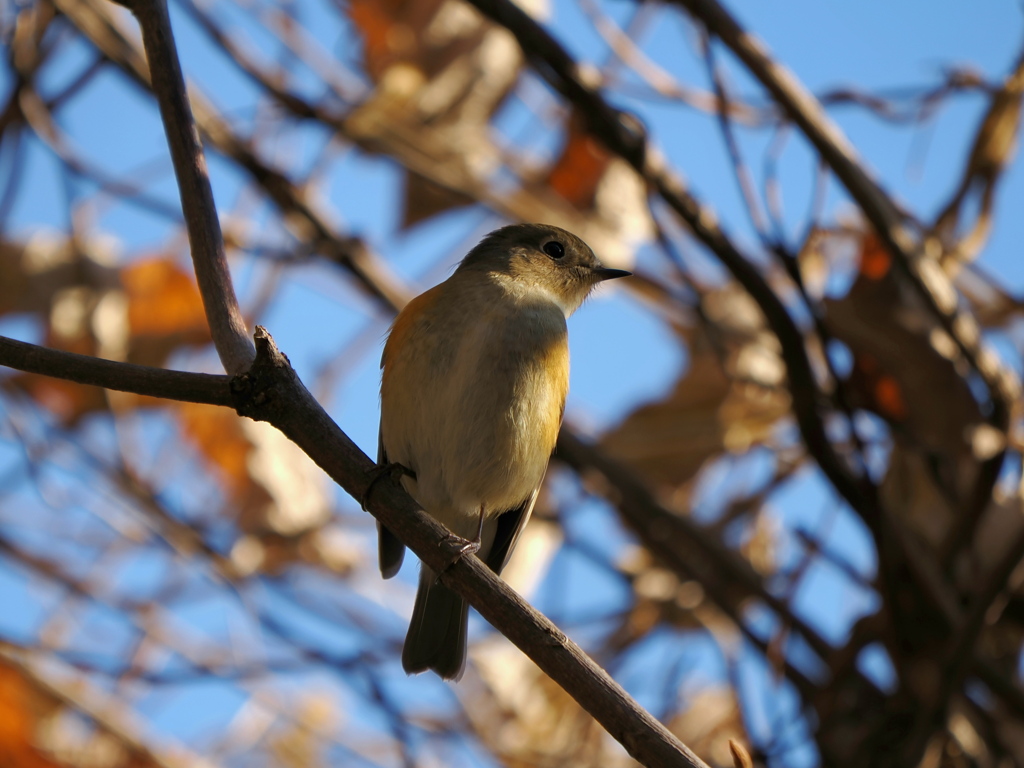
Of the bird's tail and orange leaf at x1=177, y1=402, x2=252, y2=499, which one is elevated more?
orange leaf at x1=177, y1=402, x2=252, y2=499

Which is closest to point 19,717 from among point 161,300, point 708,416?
point 161,300

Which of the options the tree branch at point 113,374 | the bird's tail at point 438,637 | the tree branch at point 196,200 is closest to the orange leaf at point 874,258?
the bird's tail at point 438,637

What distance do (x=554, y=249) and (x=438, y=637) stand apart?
1.57 metres

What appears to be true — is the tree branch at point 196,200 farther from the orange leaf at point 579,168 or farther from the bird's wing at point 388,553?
the orange leaf at point 579,168

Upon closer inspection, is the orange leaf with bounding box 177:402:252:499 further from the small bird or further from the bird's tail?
the bird's tail

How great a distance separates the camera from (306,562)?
15.3 ft

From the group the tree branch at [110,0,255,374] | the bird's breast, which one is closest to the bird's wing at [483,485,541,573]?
the bird's breast

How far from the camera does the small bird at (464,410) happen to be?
3.10 meters

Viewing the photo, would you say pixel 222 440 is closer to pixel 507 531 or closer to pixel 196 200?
pixel 507 531

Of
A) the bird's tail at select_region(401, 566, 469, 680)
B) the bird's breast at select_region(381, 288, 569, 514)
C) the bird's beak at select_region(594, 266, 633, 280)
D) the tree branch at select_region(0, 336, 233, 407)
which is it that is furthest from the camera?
the bird's beak at select_region(594, 266, 633, 280)

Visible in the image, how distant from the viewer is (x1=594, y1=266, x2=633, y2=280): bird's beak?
386 centimetres

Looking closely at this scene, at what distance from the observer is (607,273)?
12.8ft

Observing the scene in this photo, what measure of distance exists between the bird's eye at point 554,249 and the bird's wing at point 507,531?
0.96m

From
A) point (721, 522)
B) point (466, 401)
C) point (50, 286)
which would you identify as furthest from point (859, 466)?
point (50, 286)
